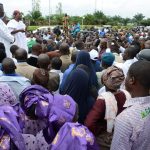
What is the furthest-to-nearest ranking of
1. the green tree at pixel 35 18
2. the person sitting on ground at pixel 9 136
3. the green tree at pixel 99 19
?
the green tree at pixel 99 19 < the green tree at pixel 35 18 < the person sitting on ground at pixel 9 136

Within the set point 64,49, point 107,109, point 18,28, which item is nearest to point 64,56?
point 64,49

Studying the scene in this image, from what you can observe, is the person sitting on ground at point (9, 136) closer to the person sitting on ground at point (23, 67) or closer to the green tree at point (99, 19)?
the person sitting on ground at point (23, 67)

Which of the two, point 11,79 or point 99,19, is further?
point 99,19

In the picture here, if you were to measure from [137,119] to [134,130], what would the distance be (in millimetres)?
78

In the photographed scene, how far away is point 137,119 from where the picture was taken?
2.46m

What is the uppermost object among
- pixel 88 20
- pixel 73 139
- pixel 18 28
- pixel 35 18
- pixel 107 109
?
pixel 18 28

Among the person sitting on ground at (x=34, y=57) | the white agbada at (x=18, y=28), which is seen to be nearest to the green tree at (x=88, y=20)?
the white agbada at (x=18, y=28)

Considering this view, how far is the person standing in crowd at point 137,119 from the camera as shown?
244 centimetres

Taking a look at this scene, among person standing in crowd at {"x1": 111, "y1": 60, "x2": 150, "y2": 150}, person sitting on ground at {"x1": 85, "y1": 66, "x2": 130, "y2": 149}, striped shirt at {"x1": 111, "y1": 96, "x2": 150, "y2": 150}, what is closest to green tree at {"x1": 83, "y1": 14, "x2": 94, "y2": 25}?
person sitting on ground at {"x1": 85, "y1": 66, "x2": 130, "y2": 149}

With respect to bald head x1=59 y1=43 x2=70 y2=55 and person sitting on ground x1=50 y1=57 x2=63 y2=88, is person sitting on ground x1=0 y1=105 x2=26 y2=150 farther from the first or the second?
bald head x1=59 y1=43 x2=70 y2=55

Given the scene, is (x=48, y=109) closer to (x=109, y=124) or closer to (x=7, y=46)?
(x=109, y=124)

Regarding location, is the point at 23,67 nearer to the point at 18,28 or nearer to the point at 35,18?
the point at 18,28

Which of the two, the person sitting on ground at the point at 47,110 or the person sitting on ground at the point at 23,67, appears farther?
the person sitting on ground at the point at 23,67

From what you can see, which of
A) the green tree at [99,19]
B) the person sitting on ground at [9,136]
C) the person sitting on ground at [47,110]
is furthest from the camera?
the green tree at [99,19]
